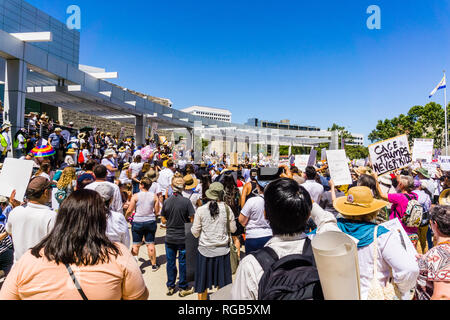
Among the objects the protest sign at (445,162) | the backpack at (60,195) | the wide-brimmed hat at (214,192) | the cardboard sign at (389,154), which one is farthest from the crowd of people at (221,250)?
the protest sign at (445,162)

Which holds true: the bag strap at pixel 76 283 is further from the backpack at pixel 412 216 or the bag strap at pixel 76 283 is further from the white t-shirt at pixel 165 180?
the white t-shirt at pixel 165 180

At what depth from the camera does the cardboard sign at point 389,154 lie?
546 cm

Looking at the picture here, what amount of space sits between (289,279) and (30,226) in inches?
104

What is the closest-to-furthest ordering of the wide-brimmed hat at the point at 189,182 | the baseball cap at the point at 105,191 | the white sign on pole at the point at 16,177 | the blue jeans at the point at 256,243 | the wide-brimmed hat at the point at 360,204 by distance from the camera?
the wide-brimmed hat at the point at 360,204 → the baseball cap at the point at 105,191 → the white sign on pole at the point at 16,177 → the blue jeans at the point at 256,243 → the wide-brimmed hat at the point at 189,182

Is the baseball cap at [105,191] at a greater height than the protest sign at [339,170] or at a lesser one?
lesser

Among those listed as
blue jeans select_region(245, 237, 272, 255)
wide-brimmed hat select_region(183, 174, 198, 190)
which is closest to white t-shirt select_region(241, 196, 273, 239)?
blue jeans select_region(245, 237, 272, 255)

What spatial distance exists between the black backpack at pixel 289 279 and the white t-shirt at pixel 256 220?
106 inches

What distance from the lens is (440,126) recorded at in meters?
42.2

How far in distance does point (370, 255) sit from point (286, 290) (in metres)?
1.08

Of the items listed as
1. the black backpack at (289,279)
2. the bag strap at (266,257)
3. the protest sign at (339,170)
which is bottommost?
the black backpack at (289,279)

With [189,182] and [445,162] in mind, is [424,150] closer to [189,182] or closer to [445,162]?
[445,162]

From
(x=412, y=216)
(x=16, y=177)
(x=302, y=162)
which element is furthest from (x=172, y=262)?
(x=302, y=162)
